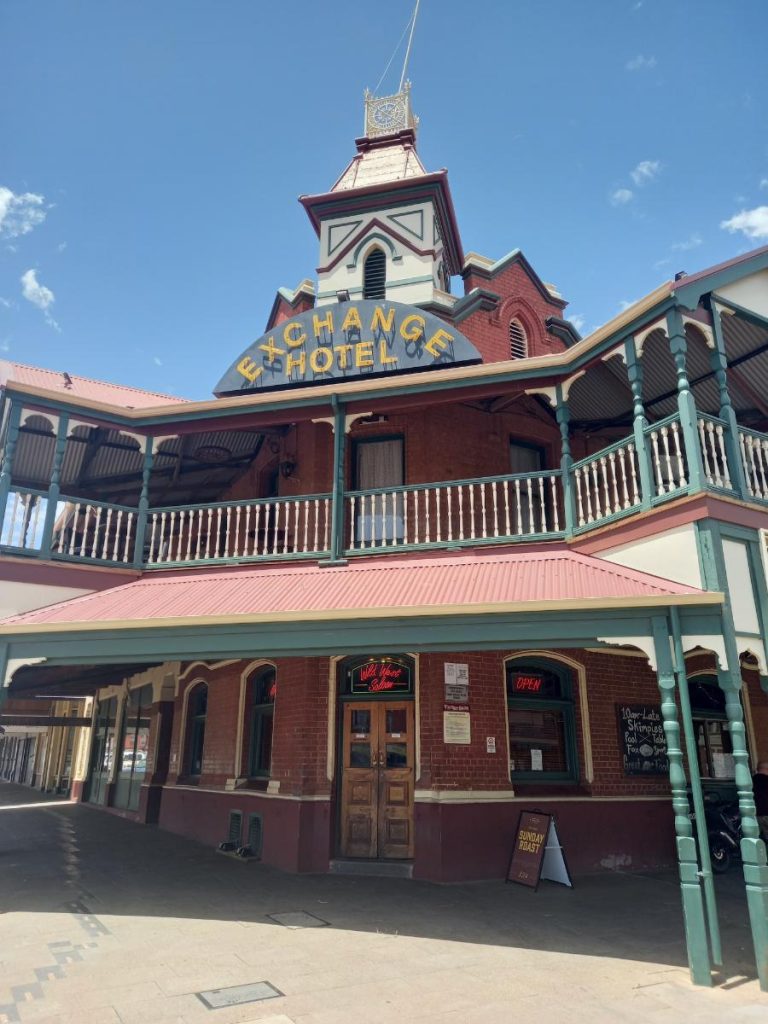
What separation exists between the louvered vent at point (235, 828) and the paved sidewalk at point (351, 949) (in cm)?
129

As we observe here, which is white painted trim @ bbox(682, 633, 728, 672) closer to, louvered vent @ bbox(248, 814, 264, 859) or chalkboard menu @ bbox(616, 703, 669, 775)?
chalkboard menu @ bbox(616, 703, 669, 775)

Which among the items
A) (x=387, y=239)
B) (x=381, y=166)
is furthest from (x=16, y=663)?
(x=381, y=166)

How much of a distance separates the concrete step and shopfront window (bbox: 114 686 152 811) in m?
8.47

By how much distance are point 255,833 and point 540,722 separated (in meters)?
4.96

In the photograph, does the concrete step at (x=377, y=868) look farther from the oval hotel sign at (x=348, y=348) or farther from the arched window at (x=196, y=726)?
the oval hotel sign at (x=348, y=348)

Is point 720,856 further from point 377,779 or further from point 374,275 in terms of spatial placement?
point 374,275

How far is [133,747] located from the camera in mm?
18859

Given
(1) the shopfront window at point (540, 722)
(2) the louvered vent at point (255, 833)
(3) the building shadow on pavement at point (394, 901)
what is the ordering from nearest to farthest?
1. (3) the building shadow on pavement at point (394, 901)
2. (1) the shopfront window at point (540, 722)
3. (2) the louvered vent at point (255, 833)

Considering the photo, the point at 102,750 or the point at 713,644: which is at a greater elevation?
the point at 713,644

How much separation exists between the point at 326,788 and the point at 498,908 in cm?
330

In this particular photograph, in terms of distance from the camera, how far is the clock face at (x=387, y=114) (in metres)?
19.9

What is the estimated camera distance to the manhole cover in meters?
7.76

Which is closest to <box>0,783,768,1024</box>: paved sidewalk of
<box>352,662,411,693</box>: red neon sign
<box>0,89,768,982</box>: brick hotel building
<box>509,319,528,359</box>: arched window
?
<box>0,89,768,982</box>: brick hotel building

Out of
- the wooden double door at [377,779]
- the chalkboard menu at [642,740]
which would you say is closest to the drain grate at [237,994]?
the wooden double door at [377,779]
